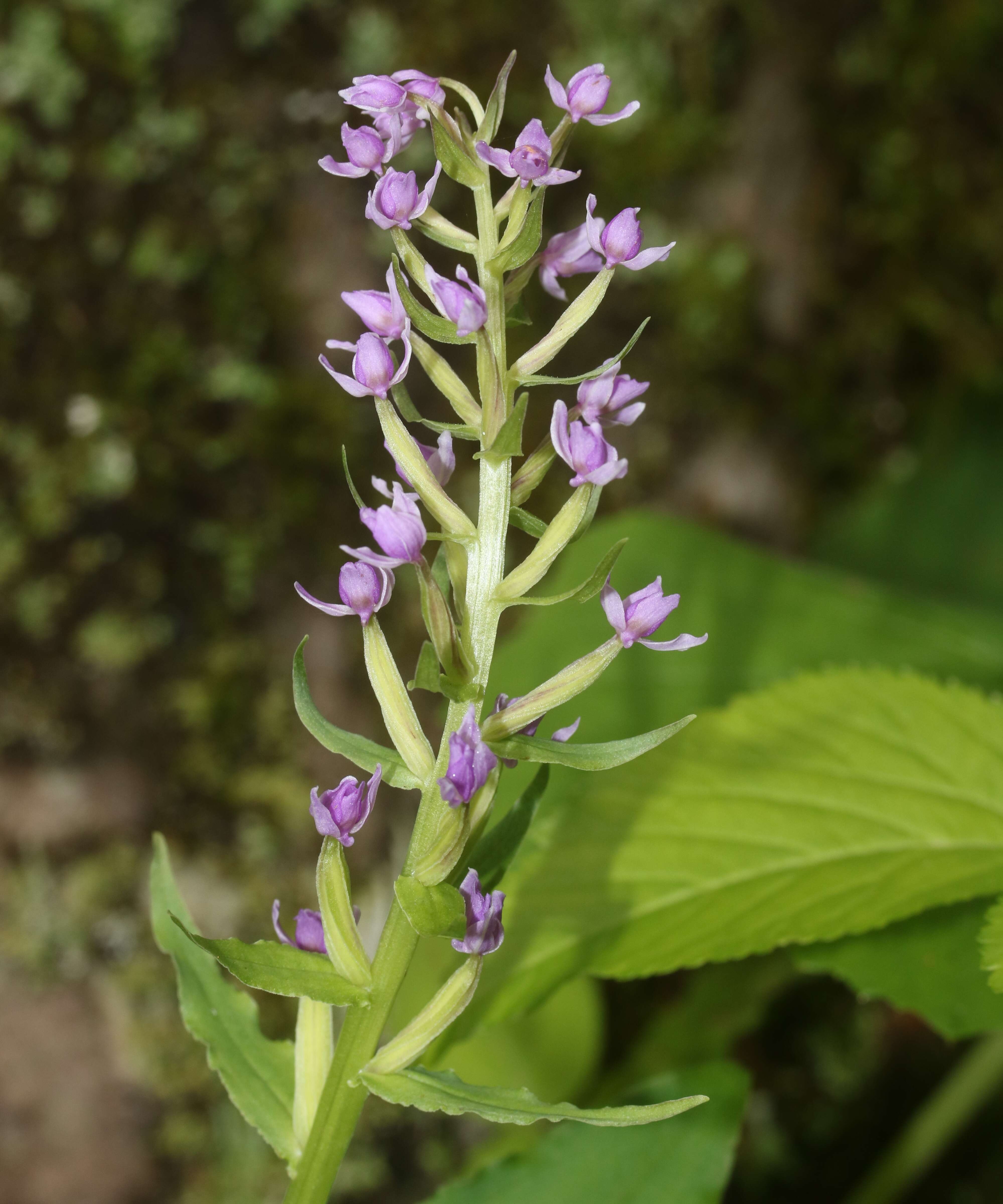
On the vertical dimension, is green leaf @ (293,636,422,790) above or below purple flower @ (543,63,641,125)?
below

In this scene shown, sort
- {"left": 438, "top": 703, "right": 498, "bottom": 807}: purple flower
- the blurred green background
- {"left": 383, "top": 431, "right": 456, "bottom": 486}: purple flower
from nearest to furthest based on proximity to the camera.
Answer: {"left": 438, "top": 703, "right": 498, "bottom": 807}: purple flower, {"left": 383, "top": 431, "right": 456, "bottom": 486}: purple flower, the blurred green background

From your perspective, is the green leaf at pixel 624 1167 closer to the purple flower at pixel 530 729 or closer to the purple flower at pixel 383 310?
the purple flower at pixel 530 729

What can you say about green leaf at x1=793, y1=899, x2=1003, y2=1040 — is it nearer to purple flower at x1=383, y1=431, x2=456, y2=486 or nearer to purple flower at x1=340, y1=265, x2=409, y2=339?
purple flower at x1=383, y1=431, x2=456, y2=486

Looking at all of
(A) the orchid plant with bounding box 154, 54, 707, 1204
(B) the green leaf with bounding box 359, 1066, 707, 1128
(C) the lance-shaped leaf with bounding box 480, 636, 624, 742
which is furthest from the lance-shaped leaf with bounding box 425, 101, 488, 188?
(B) the green leaf with bounding box 359, 1066, 707, 1128

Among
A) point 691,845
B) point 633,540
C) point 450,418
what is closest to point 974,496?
point 633,540

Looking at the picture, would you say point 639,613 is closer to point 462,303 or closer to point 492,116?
point 462,303

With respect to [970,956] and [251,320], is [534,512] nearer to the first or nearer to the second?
[251,320]

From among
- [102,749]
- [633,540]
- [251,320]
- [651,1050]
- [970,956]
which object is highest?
[251,320]

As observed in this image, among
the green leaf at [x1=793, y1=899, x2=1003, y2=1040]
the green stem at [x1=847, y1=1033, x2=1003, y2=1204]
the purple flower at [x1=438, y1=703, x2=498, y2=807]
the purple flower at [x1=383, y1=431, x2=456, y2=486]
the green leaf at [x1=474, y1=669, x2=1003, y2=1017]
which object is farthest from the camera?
the green stem at [x1=847, y1=1033, x2=1003, y2=1204]
